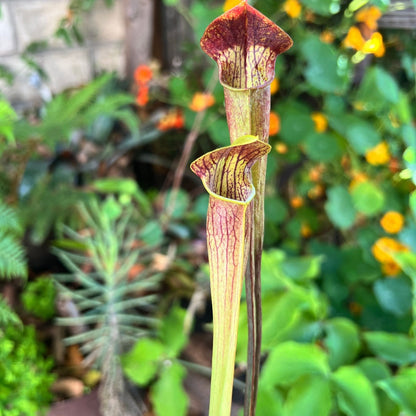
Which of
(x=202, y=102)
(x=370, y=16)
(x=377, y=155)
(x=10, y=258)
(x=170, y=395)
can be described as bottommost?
(x=170, y=395)

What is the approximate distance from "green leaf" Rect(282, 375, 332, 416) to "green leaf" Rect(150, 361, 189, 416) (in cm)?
21

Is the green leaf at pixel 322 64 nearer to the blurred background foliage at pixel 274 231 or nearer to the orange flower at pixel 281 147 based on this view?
the blurred background foliage at pixel 274 231

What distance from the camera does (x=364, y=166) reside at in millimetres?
787

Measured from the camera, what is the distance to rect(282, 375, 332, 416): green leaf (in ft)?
1.21

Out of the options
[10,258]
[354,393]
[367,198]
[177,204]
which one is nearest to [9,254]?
[10,258]

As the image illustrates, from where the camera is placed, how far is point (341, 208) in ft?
2.27

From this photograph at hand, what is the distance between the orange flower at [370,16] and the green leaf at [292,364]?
1.66 ft

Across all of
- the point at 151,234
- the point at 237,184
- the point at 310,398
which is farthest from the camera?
the point at 151,234

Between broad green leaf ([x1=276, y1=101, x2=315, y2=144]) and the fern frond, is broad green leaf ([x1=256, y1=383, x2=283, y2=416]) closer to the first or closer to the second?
the fern frond

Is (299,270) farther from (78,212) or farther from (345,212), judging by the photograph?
(78,212)

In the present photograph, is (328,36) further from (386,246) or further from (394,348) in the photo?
(394,348)

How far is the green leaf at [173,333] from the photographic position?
0.61 metres

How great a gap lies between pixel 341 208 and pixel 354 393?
37cm

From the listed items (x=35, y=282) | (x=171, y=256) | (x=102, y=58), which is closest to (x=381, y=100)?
(x=171, y=256)
